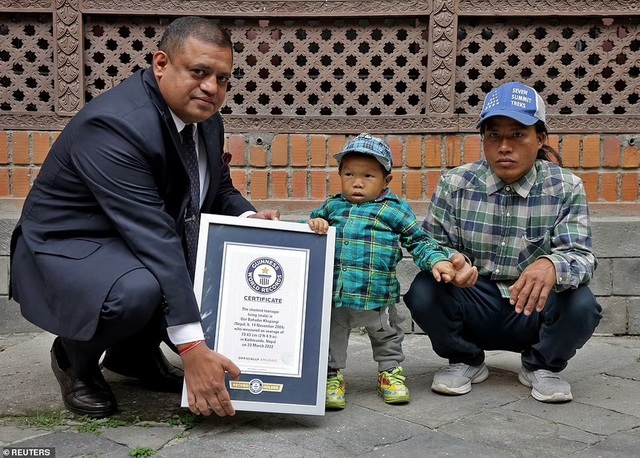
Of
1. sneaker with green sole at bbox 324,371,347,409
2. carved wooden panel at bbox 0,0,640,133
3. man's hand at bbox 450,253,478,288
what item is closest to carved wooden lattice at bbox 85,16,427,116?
carved wooden panel at bbox 0,0,640,133

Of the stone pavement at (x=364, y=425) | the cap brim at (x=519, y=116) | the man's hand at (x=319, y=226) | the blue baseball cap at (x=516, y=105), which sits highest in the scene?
the blue baseball cap at (x=516, y=105)

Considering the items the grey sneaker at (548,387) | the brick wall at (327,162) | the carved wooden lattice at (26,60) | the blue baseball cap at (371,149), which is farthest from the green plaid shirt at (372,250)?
the carved wooden lattice at (26,60)

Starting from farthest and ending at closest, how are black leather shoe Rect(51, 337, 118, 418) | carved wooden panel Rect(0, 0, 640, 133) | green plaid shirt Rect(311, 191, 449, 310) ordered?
carved wooden panel Rect(0, 0, 640, 133) < green plaid shirt Rect(311, 191, 449, 310) < black leather shoe Rect(51, 337, 118, 418)

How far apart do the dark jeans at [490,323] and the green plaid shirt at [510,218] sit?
3.5 inches

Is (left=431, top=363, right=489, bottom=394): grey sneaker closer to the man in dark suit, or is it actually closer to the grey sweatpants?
the grey sweatpants

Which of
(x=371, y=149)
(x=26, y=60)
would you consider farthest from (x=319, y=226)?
(x=26, y=60)

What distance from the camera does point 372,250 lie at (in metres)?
3.42

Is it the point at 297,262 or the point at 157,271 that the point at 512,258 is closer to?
the point at 297,262

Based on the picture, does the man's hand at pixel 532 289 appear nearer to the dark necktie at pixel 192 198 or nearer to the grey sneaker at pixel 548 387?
the grey sneaker at pixel 548 387

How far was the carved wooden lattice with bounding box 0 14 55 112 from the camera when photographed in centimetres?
477

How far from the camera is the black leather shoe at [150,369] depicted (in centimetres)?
369

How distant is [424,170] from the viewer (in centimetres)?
476

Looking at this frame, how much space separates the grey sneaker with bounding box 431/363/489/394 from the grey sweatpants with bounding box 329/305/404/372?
0.76 feet

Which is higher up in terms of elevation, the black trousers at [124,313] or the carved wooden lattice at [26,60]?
the carved wooden lattice at [26,60]
